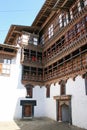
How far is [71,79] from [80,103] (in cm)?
288

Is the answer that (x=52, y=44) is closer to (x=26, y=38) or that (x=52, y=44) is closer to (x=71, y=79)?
(x=26, y=38)

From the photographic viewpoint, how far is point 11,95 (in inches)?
879

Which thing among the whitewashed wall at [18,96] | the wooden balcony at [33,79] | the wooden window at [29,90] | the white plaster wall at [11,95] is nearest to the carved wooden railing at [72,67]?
the whitewashed wall at [18,96]

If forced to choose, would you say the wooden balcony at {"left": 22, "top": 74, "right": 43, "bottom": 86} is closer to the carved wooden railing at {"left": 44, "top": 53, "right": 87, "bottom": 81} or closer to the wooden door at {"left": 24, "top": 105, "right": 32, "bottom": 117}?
the carved wooden railing at {"left": 44, "top": 53, "right": 87, "bottom": 81}

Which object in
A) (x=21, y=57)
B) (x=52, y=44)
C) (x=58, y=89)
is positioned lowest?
(x=58, y=89)

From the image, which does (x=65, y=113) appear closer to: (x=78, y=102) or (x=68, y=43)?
(x=78, y=102)

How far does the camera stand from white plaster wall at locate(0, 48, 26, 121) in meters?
21.6

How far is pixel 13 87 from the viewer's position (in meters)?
22.7

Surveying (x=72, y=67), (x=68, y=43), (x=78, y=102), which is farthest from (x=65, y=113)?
(x=68, y=43)

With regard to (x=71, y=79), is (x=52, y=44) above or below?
above

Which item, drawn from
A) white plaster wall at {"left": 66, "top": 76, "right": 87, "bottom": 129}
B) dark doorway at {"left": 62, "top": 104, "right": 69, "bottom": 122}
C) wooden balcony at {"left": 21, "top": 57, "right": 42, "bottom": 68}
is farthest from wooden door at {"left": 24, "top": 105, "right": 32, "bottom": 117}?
white plaster wall at {"left": 66, "top": 76, "right": 87, "bottom": 129}

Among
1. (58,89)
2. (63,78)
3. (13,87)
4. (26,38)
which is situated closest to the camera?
(63,78)

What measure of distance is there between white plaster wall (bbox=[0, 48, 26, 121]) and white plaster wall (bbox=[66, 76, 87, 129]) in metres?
8.07

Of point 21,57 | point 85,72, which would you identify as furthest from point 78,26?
point 21,57
